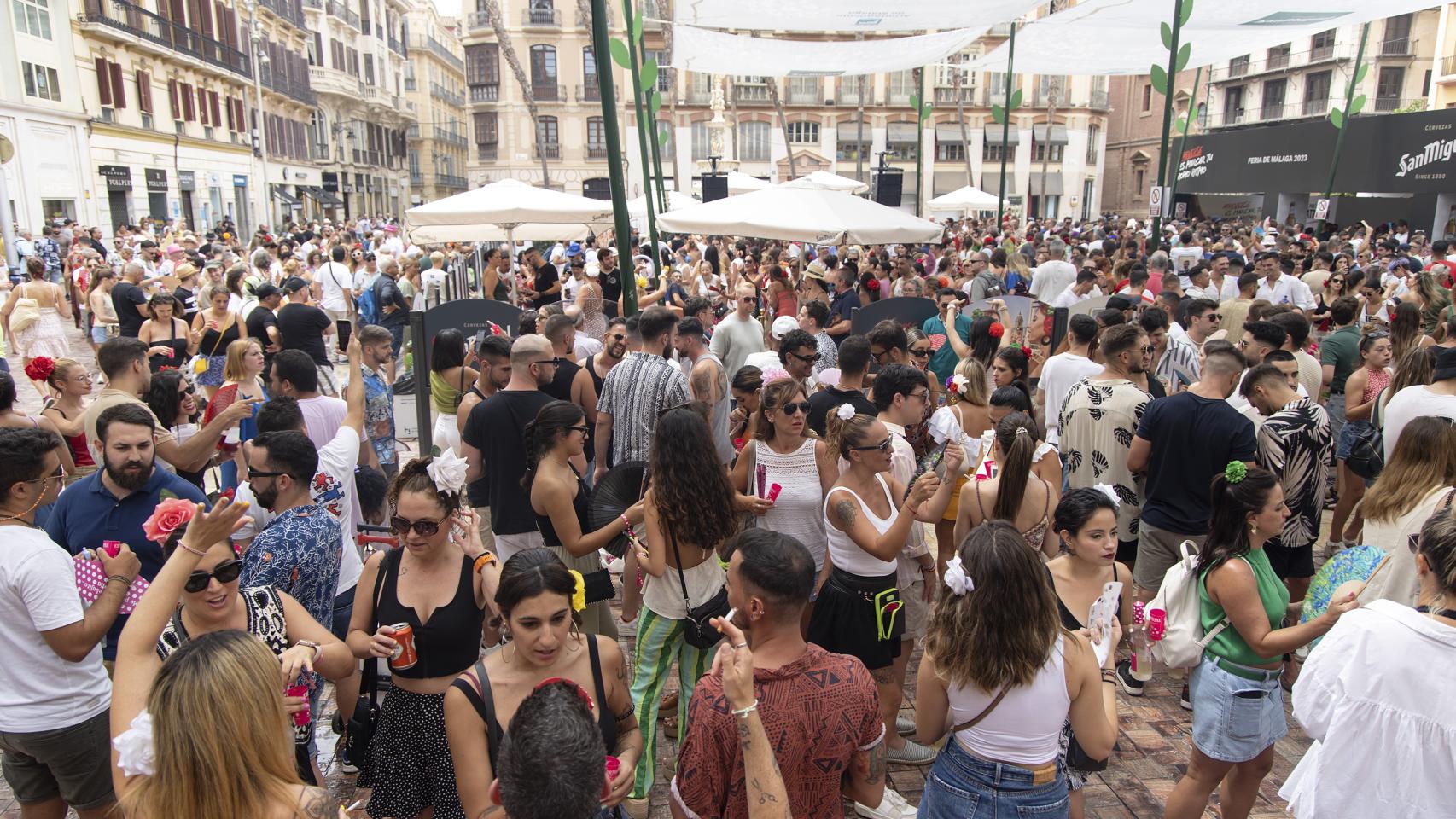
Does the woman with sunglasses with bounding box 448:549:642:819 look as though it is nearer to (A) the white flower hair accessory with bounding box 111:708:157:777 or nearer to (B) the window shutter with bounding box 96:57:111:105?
(A) the white flower hair accessory with bounding box 111:708:157:777

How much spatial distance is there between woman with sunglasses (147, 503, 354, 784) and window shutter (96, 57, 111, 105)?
31.9m

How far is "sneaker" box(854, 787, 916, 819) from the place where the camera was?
3.60 metres

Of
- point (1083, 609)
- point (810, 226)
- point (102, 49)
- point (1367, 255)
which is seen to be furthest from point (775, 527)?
point (102, 49)

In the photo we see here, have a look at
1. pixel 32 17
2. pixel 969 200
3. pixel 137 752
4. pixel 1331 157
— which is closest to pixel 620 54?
pixel 137 752

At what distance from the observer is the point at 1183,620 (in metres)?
3.40

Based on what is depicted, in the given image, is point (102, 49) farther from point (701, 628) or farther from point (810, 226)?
point (701, 628)

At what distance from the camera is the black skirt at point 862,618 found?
12.5 feet

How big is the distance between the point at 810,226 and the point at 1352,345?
4532 mm

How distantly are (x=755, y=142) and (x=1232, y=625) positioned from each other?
165 feet

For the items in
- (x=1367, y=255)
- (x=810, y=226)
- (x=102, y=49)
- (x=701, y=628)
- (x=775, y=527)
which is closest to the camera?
(x=701, y=628)

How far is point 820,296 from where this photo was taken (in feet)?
32.3

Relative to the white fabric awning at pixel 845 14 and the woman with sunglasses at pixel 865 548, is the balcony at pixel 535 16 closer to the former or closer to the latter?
the white fabric awning at pixel 845 14

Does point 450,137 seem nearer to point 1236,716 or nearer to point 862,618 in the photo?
point 862,618

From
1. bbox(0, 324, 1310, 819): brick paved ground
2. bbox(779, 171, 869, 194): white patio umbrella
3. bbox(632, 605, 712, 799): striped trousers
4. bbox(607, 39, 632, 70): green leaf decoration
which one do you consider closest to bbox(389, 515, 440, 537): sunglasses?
bbox(632, 605, 712, 799): striped trousers
